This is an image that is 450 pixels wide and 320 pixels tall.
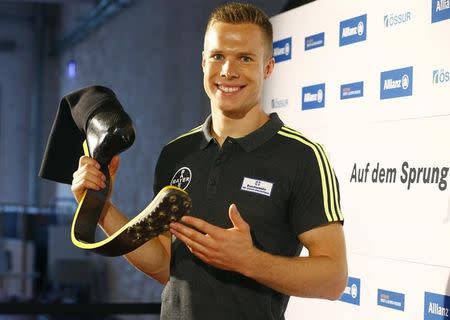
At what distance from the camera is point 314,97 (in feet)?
11.4

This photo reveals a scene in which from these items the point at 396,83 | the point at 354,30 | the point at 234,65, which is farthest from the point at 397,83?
the point at 234,65

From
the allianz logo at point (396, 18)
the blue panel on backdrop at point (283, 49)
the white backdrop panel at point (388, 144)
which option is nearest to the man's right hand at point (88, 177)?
the white backdrop panel at point (388, 144)

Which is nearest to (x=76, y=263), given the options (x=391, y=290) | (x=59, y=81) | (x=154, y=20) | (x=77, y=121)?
(x=154, y=20)

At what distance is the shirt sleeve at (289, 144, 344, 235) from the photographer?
6.09 feet

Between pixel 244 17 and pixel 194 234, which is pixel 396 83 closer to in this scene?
pixel 244 17

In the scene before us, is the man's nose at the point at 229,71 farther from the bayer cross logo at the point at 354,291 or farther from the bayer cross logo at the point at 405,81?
the bayer cross logo at the point at 354,291

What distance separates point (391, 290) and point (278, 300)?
0.98 meters

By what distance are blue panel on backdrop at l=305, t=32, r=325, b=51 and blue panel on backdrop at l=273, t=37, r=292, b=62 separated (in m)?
0.16

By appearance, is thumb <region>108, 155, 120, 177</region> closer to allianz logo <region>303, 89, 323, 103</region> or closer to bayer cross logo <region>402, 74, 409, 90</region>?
bayer cross logo <region>402, 74, 409, 90</region>

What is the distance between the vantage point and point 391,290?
283 centimetres

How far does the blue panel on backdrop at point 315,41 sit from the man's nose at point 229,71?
156 centimetres

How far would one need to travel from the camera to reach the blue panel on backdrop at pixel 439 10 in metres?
2.59

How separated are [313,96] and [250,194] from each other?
164cm

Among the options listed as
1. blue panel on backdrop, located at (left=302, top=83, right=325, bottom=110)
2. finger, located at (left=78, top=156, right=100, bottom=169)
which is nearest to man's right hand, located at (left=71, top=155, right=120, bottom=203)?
finger, located at (left=78, top=156, right=100, bottom=169)
